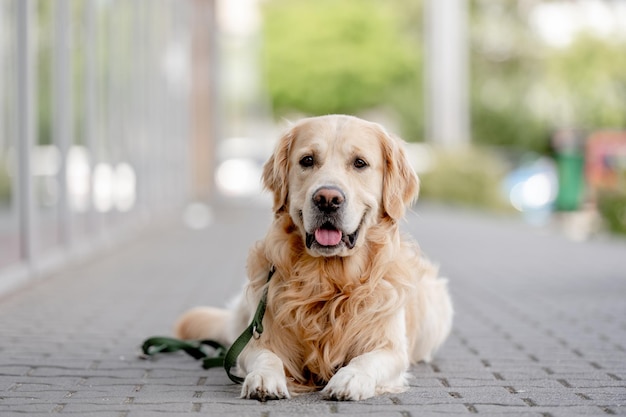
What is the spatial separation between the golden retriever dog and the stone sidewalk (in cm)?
23

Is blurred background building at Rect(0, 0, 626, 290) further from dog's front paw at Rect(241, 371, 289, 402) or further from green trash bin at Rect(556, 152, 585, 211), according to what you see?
dog's front paw at Rect(241, 371, 289, 402)

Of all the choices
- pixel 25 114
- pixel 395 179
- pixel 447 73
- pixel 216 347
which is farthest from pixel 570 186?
pixel 395 179

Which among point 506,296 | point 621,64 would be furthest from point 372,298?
point 621,64

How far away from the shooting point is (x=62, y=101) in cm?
1007

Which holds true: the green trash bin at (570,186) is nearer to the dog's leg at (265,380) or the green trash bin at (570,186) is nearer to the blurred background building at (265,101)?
the blurred background building at (265,101)

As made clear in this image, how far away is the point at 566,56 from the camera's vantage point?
35375 mm

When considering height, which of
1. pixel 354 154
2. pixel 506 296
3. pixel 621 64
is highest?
pixel 621 64

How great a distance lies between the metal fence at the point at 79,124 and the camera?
8.35m

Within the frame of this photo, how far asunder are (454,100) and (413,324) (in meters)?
21.2

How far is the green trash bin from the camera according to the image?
2358 cm

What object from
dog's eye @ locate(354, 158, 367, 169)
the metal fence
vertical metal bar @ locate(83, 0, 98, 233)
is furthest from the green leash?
vertical metal bar @ locate(83, 0, 98, 233)

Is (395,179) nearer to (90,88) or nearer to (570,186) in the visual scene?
(90,88)

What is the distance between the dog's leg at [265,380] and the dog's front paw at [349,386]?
0.64 ft

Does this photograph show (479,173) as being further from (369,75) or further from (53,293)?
(369,75)
